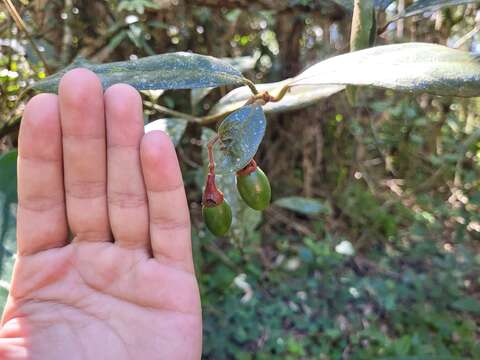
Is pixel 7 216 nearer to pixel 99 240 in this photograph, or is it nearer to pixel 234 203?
pixel 99 240

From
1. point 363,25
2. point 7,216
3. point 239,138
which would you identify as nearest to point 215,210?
point 239,138

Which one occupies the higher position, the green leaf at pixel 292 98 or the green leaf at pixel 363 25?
the green leaf at pixel 363 25

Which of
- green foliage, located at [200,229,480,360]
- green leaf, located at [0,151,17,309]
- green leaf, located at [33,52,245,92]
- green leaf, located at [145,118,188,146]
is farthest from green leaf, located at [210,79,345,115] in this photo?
green foliage, located at [200,229,480,360]

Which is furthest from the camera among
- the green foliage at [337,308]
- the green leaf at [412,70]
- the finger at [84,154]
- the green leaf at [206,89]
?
the green foliage at [337,308]

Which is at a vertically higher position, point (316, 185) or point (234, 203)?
point (234, 203)

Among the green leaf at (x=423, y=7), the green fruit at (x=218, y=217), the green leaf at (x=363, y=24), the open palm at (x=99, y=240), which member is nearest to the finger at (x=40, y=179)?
the open palm at (x=99, y=240)

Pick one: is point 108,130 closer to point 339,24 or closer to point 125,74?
point 125,74

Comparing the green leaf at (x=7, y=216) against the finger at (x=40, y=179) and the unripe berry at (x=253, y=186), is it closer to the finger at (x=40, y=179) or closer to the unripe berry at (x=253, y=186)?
the finger at (x=40, y=179)

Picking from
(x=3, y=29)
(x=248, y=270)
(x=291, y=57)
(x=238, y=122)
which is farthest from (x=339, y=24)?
(x=238, y=122)
